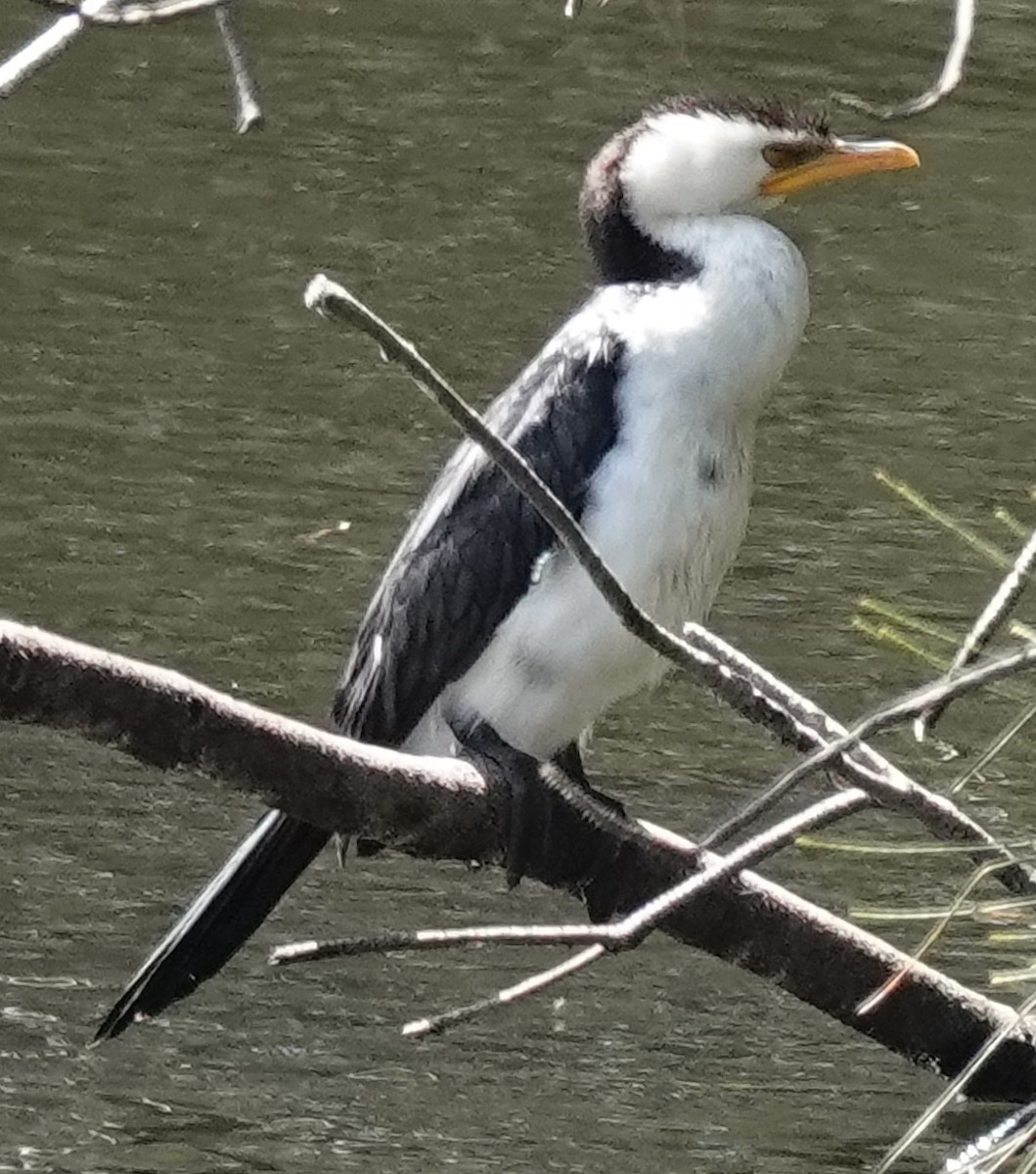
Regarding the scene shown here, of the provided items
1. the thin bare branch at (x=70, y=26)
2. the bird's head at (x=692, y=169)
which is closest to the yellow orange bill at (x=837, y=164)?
the bird's head at (x=692, y=169)

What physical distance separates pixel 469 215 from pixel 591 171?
2.03 meters

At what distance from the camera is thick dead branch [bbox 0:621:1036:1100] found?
0.95 metres

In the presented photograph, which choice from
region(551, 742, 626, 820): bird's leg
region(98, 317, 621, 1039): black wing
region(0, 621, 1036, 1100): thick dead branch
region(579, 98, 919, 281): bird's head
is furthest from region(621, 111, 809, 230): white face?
region(0, 621, 1036, 1100): thick dead branch

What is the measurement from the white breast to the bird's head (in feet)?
0.14

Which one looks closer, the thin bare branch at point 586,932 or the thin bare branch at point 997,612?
the thin bare branch at point 586,932

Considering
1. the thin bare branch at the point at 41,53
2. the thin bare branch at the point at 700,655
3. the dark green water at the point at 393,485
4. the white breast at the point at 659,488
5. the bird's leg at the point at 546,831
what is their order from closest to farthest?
the thin bare branch at the point at 700,655 < the thin bare branch at the point at 41,53 < the bird's leg at the point at 546,831 < the white breast at the point at 659,488 < the dark green water at the point at 393,485

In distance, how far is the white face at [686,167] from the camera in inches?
60.9

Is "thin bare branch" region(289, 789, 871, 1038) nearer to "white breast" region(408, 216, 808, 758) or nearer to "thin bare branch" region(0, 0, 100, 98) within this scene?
"thin bare branch" region(0, 0, 100, 98)

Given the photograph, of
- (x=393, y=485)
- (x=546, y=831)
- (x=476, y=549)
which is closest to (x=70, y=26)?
(x=546, y=831)

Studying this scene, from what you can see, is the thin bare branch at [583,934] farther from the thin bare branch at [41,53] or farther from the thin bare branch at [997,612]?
the thin bare branch at [41,53]

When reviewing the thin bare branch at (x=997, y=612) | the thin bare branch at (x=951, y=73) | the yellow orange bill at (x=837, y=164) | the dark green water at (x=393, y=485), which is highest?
the thin bare branch at (x=951, y=73)

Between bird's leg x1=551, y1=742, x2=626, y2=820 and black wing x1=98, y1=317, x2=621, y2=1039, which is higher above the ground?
black wing x1=98, y1=317, x2=621, y2=1039

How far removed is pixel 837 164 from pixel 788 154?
31 mm

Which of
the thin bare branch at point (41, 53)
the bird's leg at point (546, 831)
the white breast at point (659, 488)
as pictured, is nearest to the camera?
the thin bare branch at point (41, 53)
